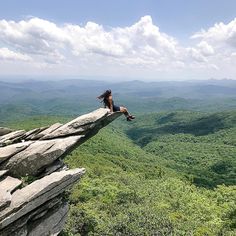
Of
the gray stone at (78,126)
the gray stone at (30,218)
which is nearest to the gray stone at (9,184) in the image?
the gray stone at (30,218)

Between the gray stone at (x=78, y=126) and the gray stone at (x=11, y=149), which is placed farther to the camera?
the gray stone at (x=78, y=126)

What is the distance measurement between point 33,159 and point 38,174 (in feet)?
5.33

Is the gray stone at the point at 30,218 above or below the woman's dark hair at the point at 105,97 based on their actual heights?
Answer: below

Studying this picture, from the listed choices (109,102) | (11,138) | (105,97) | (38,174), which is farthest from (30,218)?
(105,97)

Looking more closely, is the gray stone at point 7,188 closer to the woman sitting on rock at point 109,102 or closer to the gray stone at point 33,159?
the gray stone at point 33,159

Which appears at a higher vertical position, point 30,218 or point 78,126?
point 78,126

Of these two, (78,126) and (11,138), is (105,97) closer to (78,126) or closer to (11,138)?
(78,126)

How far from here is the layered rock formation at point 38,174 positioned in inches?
998

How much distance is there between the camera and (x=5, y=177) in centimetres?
2825

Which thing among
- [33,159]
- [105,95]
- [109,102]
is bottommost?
[33,159]

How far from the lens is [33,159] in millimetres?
28797

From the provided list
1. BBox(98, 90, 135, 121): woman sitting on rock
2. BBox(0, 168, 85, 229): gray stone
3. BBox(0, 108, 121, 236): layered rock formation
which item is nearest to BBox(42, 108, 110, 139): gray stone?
BBox(0, 108, 121, 236): layered rock formation

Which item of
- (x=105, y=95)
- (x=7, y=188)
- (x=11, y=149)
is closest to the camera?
(x=7, y=188)

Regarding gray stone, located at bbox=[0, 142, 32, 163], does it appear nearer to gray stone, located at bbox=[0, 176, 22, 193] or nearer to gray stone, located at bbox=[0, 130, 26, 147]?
gray stone, located at bbox=[0, 176, 22, 193]
